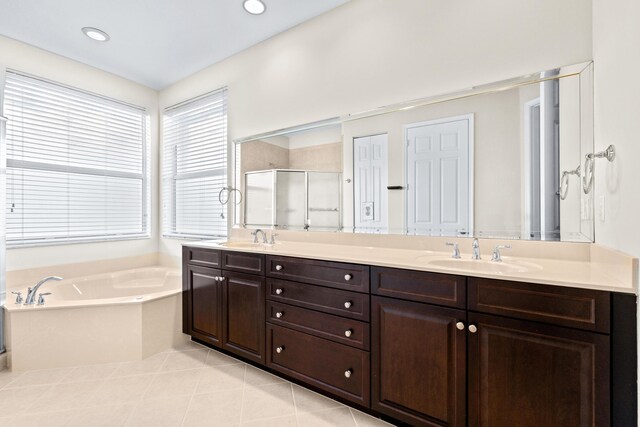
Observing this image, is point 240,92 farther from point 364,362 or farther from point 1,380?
point 1,380

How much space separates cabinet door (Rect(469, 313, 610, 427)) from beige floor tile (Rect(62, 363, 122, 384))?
2.33 metres

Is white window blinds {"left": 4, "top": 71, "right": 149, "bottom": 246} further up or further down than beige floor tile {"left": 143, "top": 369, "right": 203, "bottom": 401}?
further up

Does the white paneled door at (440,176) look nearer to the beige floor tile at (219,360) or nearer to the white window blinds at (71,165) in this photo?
the beige floor tile at (219,360)

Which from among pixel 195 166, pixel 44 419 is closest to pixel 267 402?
pixel 44 419

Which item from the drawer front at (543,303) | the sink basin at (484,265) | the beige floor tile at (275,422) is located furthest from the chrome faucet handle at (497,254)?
the beige floor tile at (275,422)

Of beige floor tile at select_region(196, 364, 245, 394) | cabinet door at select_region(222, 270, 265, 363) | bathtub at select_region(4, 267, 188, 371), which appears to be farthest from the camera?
bathtub at select_region(4, 267, 188, 371)

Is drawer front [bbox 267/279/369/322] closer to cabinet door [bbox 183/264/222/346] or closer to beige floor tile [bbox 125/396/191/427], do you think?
cabinet door [bbox 183/264/222/346]

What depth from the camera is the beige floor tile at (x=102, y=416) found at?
1.63m

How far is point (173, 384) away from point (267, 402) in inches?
26.9

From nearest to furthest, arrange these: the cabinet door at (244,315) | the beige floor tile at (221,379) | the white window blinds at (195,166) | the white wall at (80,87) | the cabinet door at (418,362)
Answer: the cabinet door at (418,362) < the beige floor tile at (221,379) < the cabinet door at (244,315) < the white wall at (80,87) < the white window blinds at (195,166)

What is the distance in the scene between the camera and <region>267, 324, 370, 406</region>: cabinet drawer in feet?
5.40

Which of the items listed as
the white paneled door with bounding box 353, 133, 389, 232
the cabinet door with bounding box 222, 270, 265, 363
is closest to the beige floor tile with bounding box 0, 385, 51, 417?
the cabinet door with bounding box 222, 270, 265, 363

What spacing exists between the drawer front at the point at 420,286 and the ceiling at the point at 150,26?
2041mm

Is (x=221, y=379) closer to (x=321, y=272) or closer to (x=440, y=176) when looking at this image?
(x=321, y=272)
